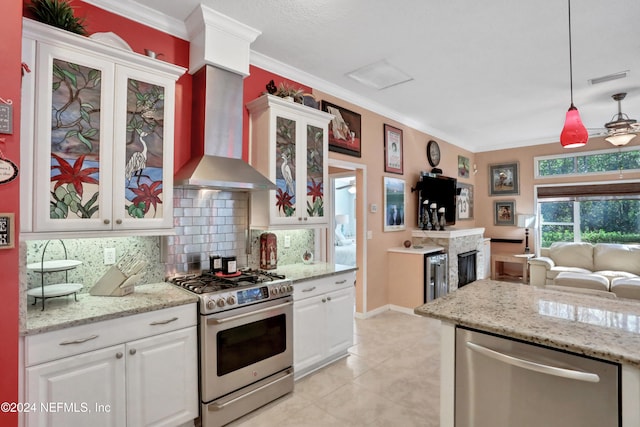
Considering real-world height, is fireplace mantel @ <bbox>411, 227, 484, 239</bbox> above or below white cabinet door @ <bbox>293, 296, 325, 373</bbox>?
above

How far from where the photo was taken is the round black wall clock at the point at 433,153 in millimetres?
5816

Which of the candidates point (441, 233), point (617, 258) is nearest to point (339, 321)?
point (441, 233)

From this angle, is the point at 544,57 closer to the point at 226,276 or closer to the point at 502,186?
the point at 226,276

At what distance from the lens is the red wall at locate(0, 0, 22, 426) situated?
4.87ft

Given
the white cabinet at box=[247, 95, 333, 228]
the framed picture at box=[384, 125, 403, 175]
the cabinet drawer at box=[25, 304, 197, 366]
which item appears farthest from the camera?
the framed picture at box=[384, 125, 403, 175]

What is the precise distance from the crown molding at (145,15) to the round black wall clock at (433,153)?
4.35 meters

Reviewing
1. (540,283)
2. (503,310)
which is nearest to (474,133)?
(540,283)

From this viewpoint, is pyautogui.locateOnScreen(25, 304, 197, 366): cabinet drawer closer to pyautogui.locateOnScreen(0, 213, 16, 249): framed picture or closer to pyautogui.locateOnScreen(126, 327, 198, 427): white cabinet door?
pyautogui.locateOnScreen(126, 327, 198, 427): white cabinet door

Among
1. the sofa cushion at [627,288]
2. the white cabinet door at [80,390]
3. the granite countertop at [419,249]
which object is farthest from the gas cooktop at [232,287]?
the sofa cushion at [627,288]

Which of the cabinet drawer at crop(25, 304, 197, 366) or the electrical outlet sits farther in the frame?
the electrical outlet

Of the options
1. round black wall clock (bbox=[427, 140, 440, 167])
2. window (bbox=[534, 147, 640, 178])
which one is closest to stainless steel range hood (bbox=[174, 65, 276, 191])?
round black wall clock (bbox=[427, 140, 440, 167])

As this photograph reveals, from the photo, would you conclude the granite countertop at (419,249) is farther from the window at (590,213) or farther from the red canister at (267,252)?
the window at (590,213)

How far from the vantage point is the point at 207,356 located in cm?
213

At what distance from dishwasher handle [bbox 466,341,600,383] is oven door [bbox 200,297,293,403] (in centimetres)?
143
